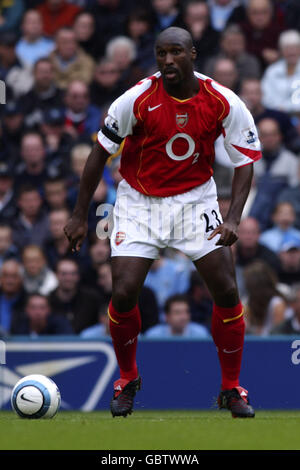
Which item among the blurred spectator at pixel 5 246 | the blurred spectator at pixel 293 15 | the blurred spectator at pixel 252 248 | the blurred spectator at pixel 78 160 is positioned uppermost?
the blurred spectator at pixel 293 15

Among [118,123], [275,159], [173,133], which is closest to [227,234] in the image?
[173,133]

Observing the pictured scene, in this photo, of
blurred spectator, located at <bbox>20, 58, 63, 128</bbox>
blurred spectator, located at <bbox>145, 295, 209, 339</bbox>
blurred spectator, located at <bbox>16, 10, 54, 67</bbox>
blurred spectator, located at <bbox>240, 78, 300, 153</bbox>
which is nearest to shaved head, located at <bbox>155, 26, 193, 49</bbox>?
blurred spectator, located at <bbox>145, 295, 209, 339</bbox>

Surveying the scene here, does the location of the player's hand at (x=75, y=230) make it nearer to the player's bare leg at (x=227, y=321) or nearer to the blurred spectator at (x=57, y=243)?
the player's bare leg at (x=227, y=321)

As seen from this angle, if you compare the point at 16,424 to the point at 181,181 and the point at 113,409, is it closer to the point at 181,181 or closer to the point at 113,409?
the point at 113,409

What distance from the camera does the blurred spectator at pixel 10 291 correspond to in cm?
1155

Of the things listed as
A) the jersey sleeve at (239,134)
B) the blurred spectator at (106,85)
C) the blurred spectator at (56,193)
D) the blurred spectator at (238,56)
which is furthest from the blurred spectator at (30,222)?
the jersey sleeve at (239,134)

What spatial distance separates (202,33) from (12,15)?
9.83 feet

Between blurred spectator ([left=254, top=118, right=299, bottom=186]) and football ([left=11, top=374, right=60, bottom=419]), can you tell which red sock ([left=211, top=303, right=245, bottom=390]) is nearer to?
football ([left=11, top=374, right=60, bottom=419])

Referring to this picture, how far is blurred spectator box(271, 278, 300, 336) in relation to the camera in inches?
405

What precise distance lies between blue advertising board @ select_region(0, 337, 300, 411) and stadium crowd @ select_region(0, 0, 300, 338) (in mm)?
464

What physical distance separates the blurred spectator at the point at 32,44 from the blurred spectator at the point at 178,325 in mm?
5023

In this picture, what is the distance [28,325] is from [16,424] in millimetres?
4512

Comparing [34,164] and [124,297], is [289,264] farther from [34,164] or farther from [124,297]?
[124,297]
